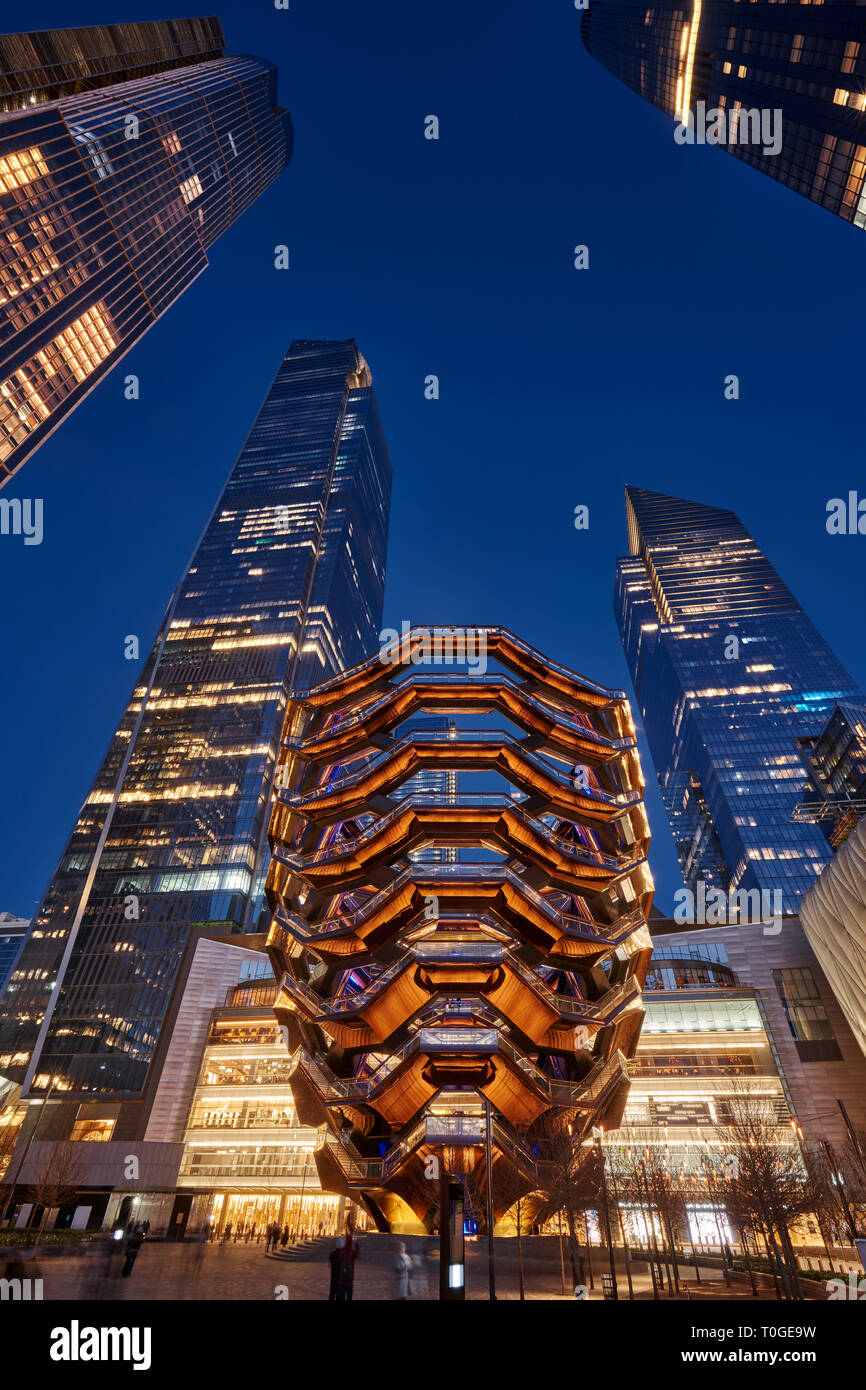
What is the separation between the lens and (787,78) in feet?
250

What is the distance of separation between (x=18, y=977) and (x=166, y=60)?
17323 cm

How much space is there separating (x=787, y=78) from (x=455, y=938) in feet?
316

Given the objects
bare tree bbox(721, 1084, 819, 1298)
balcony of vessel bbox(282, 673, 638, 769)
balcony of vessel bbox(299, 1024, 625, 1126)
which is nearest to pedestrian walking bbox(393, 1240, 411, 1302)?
balcony of vessel bbox(299, 1024, 625, 1126)

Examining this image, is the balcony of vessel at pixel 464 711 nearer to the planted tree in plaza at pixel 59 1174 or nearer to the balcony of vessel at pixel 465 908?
the balcony of vessel at pixel 465 908

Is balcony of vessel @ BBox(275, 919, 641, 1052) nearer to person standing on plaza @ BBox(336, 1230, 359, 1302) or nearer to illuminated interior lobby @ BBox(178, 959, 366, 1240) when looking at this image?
illuminated interior lobby @ BBox(178, 959, 366, 1240)

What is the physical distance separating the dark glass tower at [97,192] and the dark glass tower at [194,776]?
3482 centimetres

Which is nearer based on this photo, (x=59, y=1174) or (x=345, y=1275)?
(x=345, y=1275)

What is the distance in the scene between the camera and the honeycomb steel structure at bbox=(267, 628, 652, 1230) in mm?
35625

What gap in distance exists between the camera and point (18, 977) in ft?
276

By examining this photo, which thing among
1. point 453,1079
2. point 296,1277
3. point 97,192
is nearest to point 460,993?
point 453,1079

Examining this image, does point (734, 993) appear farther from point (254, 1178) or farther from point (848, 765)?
point (848, 765)

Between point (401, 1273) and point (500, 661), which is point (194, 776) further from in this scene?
point (401, 1273)
